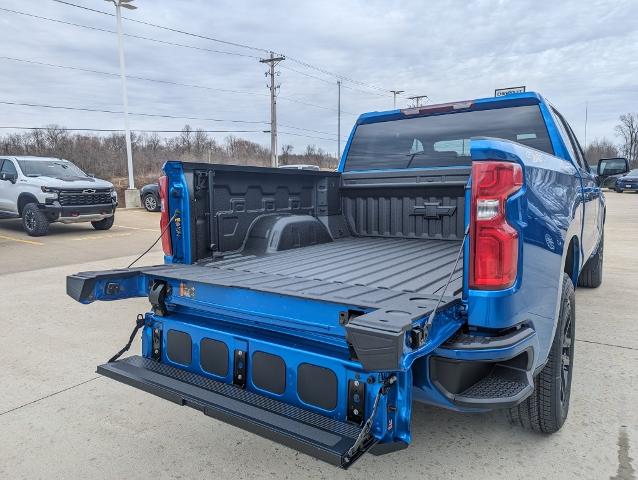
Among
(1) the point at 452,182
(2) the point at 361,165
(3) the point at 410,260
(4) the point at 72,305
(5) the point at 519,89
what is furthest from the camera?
(4) the point at 72,305

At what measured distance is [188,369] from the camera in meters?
2.64

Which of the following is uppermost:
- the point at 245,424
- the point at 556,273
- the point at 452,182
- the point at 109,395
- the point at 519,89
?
the point at 519,89

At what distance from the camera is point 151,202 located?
18.1 m

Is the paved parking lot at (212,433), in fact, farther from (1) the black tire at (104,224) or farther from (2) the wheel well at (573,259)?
(1) the black tire at (104,224)

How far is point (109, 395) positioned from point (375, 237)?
Result: 261cm

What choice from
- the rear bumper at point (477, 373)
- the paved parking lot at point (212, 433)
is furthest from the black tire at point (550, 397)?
the rear bumper at point (477, 373)

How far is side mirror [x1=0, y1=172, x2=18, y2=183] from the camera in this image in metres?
12.3

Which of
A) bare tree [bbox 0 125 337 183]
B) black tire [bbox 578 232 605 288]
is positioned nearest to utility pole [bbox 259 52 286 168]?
bare tree [bbox 0 125 337 183]

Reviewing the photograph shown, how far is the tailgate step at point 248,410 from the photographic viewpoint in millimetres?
1891

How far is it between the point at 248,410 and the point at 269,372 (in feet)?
0.69

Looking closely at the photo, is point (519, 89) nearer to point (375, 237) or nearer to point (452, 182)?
point (452, 182)

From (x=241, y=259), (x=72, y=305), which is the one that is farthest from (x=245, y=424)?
(x=72, y=305)

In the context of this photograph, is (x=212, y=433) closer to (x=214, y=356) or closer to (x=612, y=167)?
(x=214, y=356)

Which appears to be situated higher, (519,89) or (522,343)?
(519,89)
